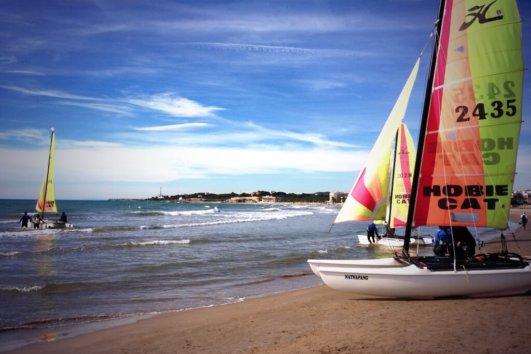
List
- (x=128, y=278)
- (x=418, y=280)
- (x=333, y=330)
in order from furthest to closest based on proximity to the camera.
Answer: (x=128, y=278) < (x=418, y=280) < (x=333, y=330)

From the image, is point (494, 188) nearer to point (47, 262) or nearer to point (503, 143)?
point (503, 143)

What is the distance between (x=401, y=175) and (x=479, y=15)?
1424 centimetres

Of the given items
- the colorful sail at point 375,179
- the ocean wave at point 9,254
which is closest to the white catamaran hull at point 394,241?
the colorful sail at point 375,179

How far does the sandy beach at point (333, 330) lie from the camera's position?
649 centimetres

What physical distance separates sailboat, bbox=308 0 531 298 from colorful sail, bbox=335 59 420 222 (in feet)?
2.93

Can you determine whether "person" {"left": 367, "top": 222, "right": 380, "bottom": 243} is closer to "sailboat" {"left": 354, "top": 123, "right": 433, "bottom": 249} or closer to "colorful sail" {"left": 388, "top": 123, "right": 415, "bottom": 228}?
"sailboat" {"left": 354, "top": 123, "right": 433, "bottom": 249}

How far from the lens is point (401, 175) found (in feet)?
74.6

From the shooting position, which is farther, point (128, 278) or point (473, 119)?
point (128, 278)

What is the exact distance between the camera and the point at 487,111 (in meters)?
9.38

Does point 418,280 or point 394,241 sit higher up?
point 418,280

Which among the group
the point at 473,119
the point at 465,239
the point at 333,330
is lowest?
the point at 333,330

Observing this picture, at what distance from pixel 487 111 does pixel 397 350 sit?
245 inches

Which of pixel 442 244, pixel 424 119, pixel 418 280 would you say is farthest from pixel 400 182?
pixel 418 280

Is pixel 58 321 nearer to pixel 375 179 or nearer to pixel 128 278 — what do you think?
pixel 128 278
